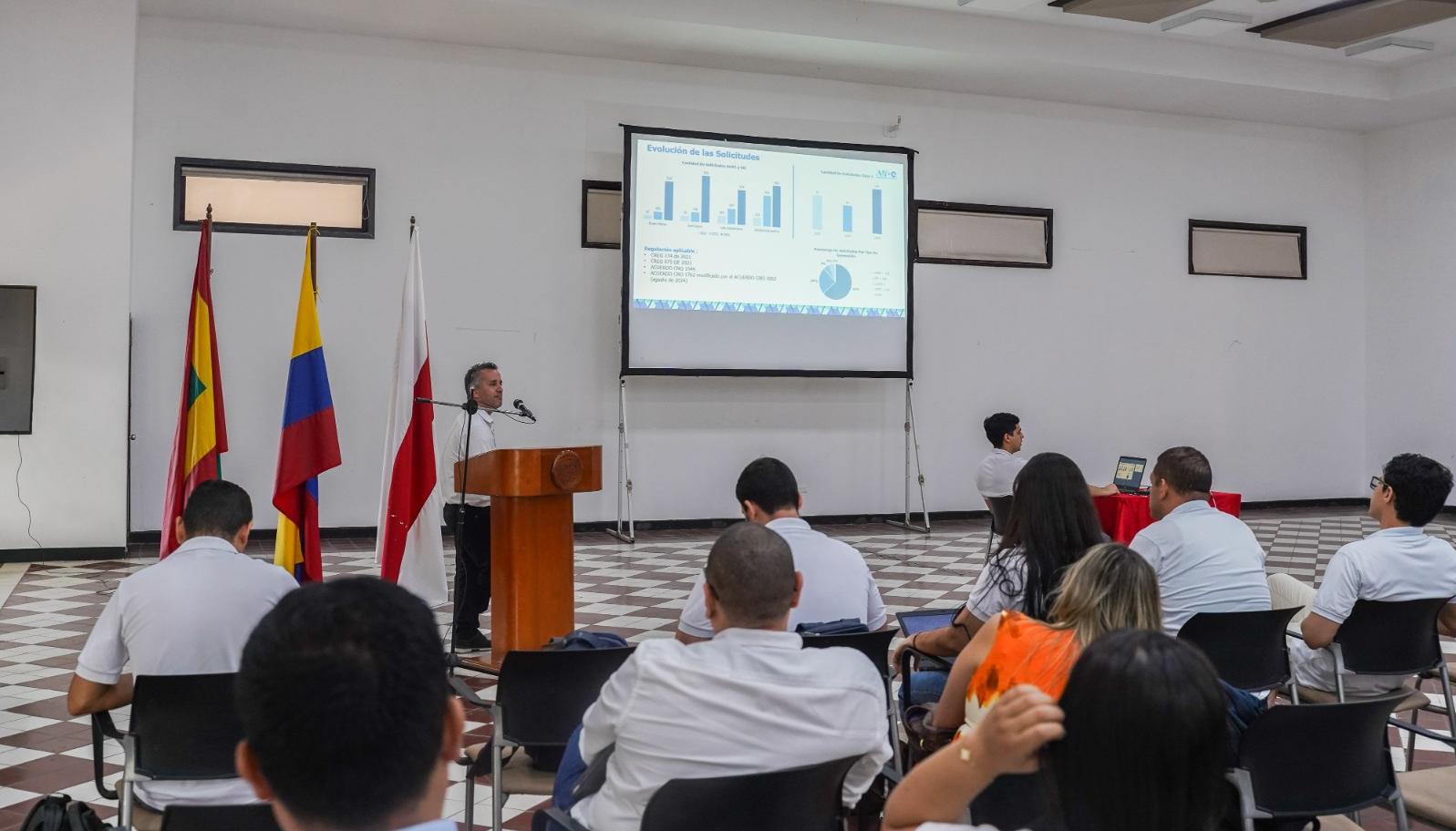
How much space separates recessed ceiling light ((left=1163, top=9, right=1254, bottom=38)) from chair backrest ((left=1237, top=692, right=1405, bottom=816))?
8.21m

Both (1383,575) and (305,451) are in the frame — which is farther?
(305,451)

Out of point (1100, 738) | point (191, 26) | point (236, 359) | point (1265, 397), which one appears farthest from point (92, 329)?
point (1265, 397)

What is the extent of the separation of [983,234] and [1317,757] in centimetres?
909

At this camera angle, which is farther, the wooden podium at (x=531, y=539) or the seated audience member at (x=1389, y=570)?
the wooden podium at (x=531, y=539)

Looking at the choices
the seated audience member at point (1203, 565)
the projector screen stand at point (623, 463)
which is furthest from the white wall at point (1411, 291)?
the seated audience member at point (1203, 565)

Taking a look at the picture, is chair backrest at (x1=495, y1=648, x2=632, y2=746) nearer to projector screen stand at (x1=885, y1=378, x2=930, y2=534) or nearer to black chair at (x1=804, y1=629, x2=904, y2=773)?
black chair at (x1=804, y1=629, x2=904, y2=773)

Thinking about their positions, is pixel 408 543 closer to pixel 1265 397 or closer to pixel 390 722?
pixel 390 722

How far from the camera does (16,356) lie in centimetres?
825

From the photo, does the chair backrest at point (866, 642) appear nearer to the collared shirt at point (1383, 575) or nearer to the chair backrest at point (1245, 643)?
the chair backrest at point (1245, 643)

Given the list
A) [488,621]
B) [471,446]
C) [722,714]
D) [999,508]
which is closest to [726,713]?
[722,714]

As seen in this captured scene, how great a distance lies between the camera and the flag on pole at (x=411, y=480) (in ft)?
Result: 17.8

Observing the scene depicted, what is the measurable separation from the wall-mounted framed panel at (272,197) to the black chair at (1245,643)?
25.1 ft

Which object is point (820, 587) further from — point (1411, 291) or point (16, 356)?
point (1411, 291)

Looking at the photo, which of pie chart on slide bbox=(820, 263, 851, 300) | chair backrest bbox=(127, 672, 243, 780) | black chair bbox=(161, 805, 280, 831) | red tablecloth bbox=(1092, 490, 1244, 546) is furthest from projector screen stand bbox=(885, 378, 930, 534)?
black chair bbox=(161, 805, 280, 831)
